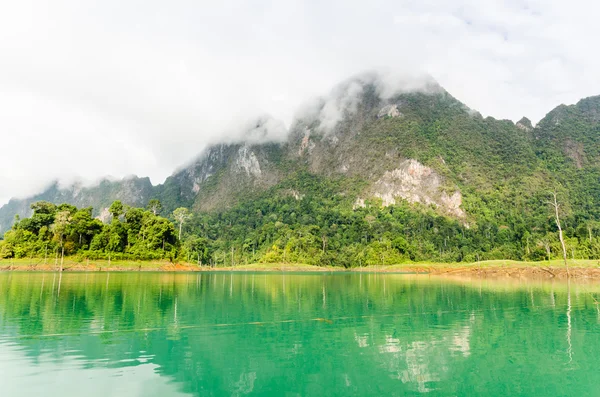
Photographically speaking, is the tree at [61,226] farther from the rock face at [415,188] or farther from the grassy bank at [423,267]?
the rock face at [415,188]

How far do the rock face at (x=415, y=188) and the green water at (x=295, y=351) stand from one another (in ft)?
422

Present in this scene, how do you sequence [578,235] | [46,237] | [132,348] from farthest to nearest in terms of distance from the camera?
[578,235] < [46,237] < [132,348]

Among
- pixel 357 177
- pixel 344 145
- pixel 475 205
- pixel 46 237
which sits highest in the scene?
pixel 344 145

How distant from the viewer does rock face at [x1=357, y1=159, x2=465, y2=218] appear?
144 metres

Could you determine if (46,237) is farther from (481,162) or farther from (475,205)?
(481,162)

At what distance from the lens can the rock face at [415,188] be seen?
144 meters

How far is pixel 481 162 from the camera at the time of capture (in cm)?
16275

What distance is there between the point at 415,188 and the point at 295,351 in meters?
147

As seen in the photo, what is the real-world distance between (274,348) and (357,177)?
534ft

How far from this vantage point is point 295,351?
482 inches

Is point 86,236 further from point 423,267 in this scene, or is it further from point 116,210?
point 423,267

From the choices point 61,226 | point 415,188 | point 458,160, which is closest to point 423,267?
point 415,188

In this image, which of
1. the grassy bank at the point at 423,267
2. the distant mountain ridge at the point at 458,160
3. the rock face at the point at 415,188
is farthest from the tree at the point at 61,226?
the rock face at the point at 415,188

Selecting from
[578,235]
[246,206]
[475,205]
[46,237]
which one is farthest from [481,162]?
[46,237]
